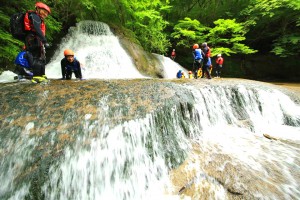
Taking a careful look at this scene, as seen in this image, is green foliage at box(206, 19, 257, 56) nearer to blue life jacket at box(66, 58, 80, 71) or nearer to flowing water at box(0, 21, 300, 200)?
flowing water at box(0, 21, 300, 200)

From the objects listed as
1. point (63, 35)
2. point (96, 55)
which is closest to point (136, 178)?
point (96, 55)

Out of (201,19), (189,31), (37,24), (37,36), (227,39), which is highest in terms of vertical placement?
(201,19)

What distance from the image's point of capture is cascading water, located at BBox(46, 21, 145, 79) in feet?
29.1

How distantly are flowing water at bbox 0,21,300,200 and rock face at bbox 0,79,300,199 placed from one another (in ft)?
0.04

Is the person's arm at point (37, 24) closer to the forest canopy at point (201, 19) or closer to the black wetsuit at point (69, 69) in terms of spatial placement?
the black wetsuit at point (69, 69)

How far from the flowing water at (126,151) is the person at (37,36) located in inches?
28.7

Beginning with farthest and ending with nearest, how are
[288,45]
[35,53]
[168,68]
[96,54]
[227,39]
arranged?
[288,45] < [227,39] < [168,68] < [96,54] < [35,53]

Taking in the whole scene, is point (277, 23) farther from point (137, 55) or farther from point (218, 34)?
point (137, 55)

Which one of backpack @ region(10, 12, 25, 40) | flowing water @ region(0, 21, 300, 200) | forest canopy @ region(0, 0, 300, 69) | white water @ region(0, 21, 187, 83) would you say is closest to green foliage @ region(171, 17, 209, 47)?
forest canopy @ region(0, 0, 300, 69)

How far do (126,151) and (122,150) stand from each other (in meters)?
0.07

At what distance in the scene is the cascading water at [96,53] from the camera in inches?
350

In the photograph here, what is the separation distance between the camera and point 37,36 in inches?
146

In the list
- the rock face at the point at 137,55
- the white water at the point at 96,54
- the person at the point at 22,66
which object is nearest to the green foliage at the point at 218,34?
the rock face at the point at 137,55

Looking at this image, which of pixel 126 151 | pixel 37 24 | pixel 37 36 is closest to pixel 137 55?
pixel 37 36
